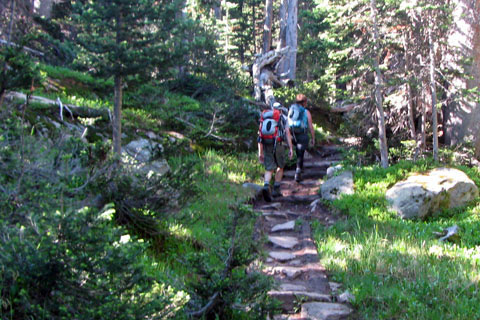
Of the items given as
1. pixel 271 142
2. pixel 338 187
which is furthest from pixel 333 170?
pixel 271 142

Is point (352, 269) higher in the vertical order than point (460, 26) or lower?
lower

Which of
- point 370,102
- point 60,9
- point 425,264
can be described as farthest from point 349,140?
point 60,9

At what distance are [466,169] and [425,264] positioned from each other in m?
5.36


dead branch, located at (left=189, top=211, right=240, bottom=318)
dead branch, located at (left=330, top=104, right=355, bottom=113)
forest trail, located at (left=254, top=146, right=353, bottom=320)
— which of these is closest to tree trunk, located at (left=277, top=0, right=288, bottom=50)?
dead branch, located at (left=330, top=104, right=355, bottom=113)

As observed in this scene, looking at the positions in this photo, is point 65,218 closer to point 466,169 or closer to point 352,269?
point 352,269

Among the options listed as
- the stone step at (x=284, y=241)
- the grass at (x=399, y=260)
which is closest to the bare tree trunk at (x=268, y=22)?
the grass at (x=399, y=260)

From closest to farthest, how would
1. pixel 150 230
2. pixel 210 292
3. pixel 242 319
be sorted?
pixel 210 292 < pixel 242 319 < pixel 150 230

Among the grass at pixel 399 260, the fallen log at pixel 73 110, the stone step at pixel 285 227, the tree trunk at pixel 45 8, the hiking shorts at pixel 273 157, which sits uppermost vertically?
the tree trunk at pixel 45 8

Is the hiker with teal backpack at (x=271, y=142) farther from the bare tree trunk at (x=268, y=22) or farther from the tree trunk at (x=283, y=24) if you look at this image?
the bare tree trunk at (x=268, y=22)

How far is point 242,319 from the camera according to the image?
3639mm

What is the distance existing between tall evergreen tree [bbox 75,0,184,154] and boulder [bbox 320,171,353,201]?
467 centimetres

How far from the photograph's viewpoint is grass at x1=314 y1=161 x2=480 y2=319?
4109 millimetres

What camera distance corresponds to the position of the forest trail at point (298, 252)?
4.26 meters

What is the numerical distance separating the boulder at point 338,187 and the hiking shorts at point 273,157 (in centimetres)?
120
